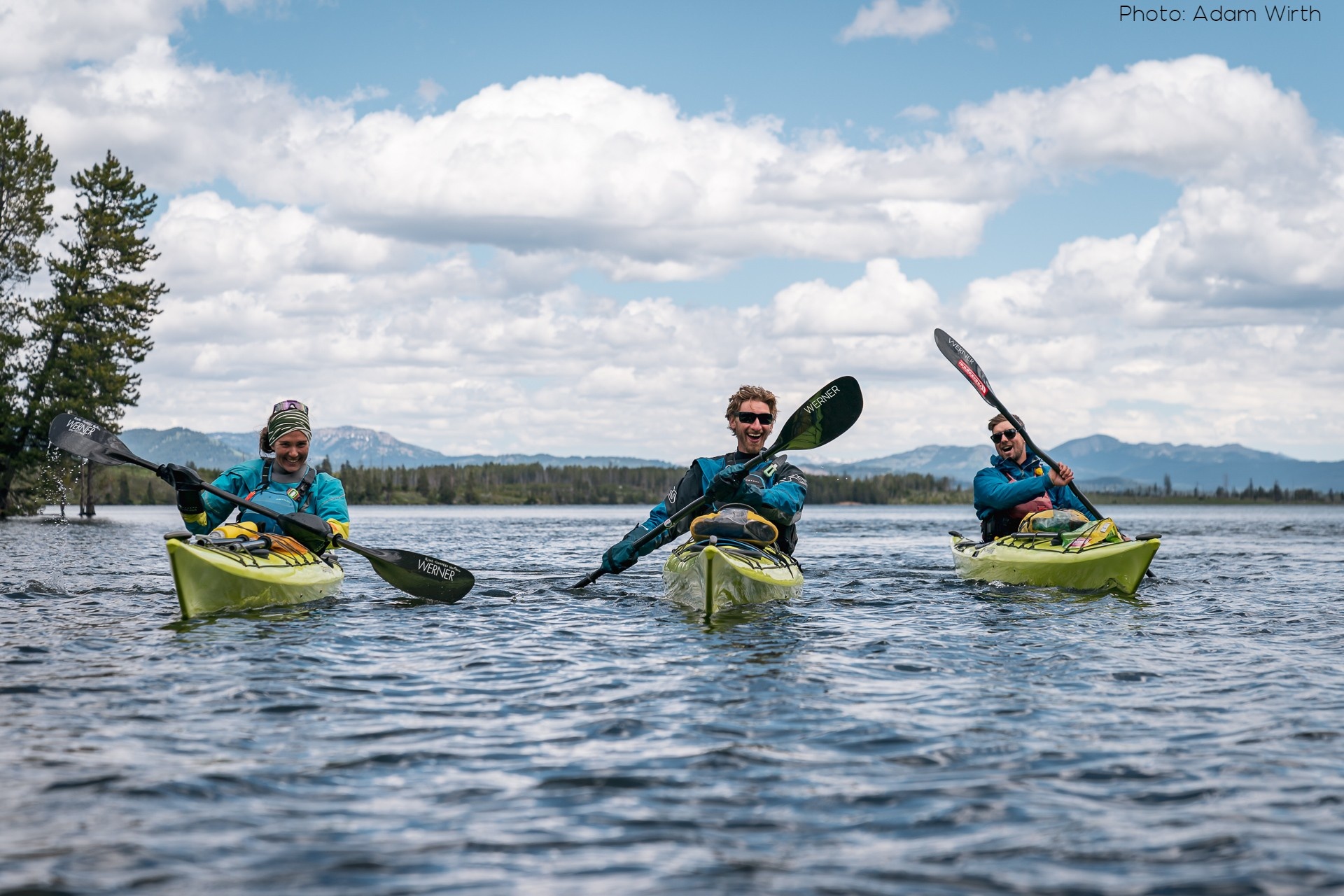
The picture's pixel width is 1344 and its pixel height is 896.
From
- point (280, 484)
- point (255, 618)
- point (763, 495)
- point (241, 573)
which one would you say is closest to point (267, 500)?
point (280, 484)

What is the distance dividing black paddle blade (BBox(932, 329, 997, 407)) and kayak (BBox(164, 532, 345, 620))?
10515 millimetres

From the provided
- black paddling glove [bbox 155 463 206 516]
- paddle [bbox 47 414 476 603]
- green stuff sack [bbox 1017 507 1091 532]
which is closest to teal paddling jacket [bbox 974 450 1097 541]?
green stuff sack [bbox 1017 507 1091 532]

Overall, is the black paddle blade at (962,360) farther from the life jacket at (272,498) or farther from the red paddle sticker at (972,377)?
the life jacket at (272,498)

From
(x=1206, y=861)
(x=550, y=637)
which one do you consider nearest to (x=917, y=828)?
(x=1206, y=861)

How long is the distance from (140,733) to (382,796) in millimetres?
2109

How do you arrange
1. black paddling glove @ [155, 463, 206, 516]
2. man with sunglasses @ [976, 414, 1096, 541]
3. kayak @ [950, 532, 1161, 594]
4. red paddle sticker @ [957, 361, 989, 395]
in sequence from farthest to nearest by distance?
red paddle sticker @ [957, 361, 989, 395], man with sunglasses @ [976, 414, 1096, 541], kayak @ [950, 532, 1161, 594], black paddling glove @ [155, 463, 206, 516]

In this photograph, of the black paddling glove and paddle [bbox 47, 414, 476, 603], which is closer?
the black paddling glove

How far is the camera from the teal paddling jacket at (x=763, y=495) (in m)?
13.1

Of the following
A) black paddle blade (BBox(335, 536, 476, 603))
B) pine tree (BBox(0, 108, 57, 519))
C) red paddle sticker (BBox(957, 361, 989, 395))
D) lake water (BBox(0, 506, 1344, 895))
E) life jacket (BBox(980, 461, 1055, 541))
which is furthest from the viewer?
pine tree (BBox(0, 108, 57, 519))

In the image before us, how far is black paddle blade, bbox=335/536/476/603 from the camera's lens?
14.2 meters

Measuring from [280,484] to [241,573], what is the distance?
2121 millimetres

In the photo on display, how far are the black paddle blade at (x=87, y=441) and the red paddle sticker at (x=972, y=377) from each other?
12262mm

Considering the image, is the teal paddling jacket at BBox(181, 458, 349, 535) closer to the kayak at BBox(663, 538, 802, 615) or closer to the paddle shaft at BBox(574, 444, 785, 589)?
the paddle shaft at BBox(574, 444, 785, 589)

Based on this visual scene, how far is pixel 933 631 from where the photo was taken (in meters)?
11.6
